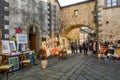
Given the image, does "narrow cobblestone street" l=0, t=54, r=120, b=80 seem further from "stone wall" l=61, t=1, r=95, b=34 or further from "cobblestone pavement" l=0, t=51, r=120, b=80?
"stone wall" l=61, t=1, r=95, b=34

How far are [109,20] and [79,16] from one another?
163 inches

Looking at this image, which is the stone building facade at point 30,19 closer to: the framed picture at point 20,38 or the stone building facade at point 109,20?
the framed picture at point 20,38

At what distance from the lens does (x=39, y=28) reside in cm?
1453

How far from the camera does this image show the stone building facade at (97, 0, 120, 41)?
1667cm

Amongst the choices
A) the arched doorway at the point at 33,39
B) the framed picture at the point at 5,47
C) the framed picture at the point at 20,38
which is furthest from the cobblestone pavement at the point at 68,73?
the arched doorway at the point at 33,39

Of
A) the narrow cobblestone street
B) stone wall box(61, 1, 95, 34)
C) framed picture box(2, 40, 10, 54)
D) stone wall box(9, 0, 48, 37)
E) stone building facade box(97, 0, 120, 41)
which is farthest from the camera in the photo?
stone wall box(61, 1, 95, 34)

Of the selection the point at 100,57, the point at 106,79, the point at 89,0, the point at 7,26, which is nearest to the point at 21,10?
the point at 7,26

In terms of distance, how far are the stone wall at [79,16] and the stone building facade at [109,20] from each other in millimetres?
1801

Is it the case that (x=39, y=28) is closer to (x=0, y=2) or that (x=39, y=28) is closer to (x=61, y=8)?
(x=0, y=2)

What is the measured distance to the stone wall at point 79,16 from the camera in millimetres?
19391

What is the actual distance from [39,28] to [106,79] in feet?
28.9

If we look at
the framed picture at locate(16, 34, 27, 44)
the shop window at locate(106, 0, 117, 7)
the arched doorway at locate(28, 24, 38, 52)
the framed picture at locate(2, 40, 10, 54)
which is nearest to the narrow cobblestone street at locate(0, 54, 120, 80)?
the framed picture at locate(2, 40, 10, 54)

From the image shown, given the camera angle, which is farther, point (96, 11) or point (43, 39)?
point (96, 11)

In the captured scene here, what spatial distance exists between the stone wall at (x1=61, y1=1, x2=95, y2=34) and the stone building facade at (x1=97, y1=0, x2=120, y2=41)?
1.80 m
